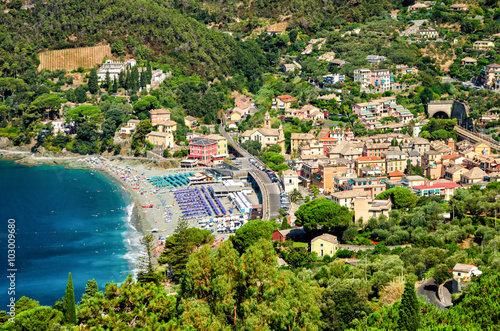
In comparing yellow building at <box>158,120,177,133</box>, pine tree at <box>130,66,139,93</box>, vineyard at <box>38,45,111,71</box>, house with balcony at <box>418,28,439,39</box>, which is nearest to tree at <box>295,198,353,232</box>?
yellow building at <box>158,120,177,133</box>

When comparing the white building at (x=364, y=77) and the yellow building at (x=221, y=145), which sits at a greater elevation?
the white building at (x=364, y=77)

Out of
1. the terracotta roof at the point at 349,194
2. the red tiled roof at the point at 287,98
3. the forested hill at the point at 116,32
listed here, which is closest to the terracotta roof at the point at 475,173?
the terracotta roof at the point at 349,194

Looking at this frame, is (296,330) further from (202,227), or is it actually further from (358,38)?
(358,38)

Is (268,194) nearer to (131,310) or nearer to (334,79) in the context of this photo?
(334,79)

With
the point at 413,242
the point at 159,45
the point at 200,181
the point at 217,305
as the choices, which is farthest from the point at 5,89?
the point at 217,305

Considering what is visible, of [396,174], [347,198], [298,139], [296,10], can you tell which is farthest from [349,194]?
[296,10]

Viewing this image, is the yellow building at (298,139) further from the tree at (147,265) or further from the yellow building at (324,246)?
the yellow building at (324,246)
